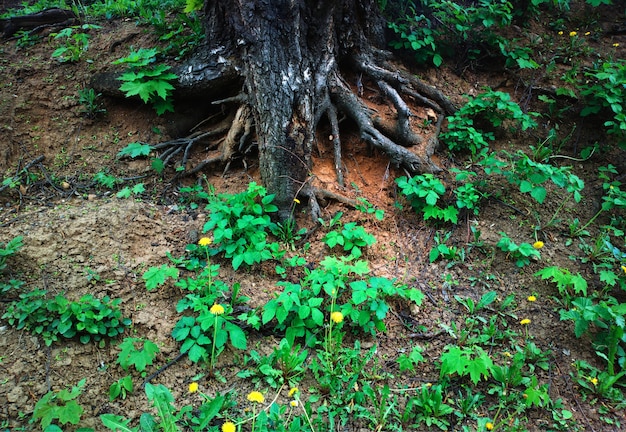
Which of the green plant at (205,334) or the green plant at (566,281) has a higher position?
the green plant at (205,334)

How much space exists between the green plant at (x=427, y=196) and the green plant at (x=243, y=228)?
1214 mm

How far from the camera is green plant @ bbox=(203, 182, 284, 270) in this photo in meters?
3.22

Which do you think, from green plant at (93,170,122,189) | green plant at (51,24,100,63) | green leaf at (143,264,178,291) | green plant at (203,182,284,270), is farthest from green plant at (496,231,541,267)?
green plant at (51,24,100,63)

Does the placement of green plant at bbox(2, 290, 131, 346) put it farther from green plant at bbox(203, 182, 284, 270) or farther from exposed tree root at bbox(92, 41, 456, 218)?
exposed tree root at bbox(92, 41, 456, 218)

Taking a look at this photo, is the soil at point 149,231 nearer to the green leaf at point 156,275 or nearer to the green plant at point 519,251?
the green plant at point 519,251

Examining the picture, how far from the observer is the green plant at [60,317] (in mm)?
2637

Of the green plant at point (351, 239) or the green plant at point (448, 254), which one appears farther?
the green plant at point (448, 254)

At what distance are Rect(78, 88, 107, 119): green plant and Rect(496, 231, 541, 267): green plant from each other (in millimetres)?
4086

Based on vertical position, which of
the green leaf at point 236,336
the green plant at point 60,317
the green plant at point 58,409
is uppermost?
the green plant at point 60,317

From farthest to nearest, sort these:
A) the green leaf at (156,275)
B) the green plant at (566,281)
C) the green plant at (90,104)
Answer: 1. the green plant at (90,104)
2. the green plant at (566,281)
3. the green leaf at (156,275)

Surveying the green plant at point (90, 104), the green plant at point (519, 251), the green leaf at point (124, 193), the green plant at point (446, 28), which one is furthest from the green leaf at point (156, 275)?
the green plant at point (446, 28)

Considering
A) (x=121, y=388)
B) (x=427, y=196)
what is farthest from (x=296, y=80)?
(x=121, y=388)

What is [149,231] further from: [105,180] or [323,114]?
[323,114]

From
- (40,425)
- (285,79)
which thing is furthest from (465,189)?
(40,425)
